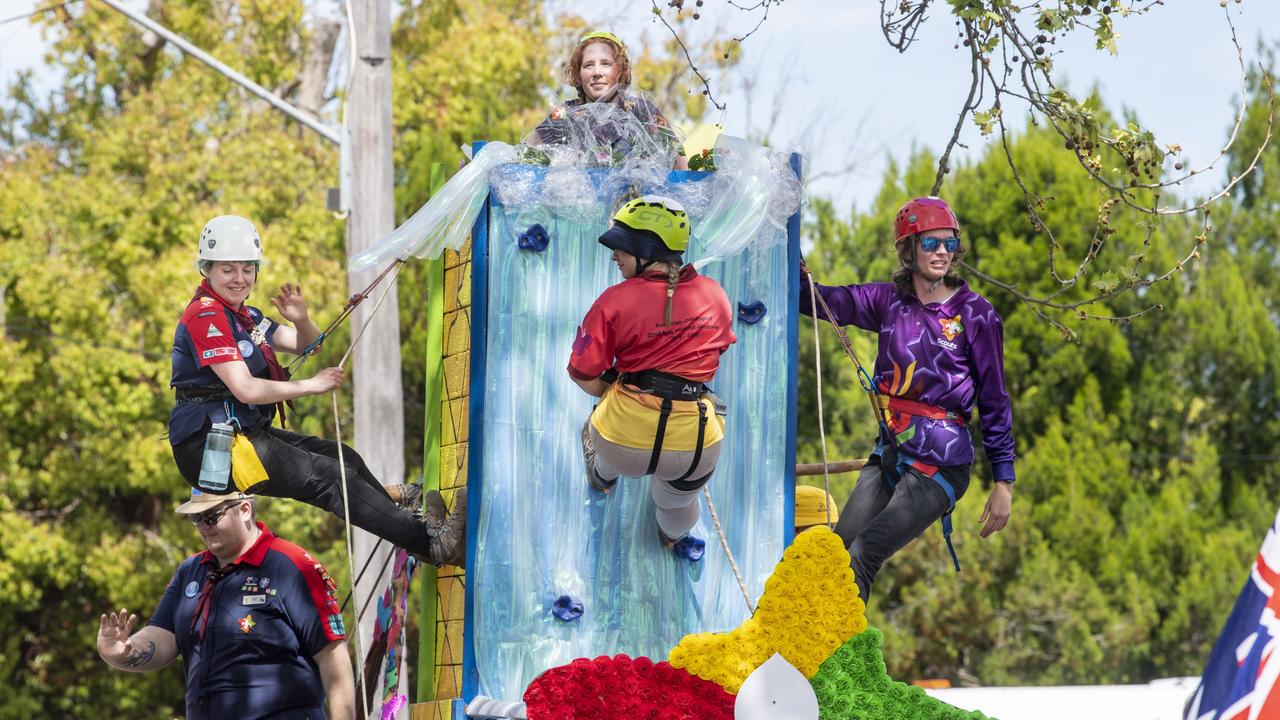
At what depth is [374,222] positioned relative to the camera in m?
12.0

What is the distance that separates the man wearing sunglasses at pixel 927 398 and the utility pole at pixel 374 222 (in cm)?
560

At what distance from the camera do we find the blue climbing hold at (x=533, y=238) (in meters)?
6.78

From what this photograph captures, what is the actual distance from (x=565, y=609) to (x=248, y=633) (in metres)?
1.23

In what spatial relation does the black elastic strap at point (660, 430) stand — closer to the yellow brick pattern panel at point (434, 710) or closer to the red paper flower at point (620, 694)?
the red paper flower at point (620, 694)

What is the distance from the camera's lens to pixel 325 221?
21.5 meters

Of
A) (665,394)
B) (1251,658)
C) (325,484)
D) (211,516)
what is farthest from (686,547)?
(1251,658)

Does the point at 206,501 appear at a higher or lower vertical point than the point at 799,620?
higher

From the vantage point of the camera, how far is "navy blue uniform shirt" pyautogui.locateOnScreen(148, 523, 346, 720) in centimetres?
621

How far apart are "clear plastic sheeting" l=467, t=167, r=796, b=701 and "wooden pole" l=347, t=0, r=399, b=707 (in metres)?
5.30

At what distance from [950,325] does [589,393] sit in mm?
1658

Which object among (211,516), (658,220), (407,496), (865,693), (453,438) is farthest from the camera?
(407,496)

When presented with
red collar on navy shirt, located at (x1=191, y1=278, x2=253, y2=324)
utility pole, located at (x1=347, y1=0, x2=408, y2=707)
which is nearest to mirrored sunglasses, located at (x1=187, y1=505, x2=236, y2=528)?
red collar on navy shirt, located at (x1=191, y1=278, x2=253, y2=324)

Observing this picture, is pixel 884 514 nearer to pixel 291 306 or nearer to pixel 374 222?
pixel 291 306

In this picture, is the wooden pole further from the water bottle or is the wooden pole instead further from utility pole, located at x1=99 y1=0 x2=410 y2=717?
the water bottle
